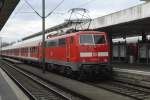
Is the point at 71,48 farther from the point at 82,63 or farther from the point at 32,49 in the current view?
the point at 32,49

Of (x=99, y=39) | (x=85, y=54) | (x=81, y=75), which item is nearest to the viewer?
(x=85, y=54)

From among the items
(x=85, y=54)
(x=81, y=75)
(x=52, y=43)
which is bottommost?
(x=81, y=75)

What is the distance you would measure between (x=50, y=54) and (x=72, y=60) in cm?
705

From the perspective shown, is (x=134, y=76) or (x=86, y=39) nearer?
(x=134, y=76)

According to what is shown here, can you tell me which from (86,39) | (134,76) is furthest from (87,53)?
(134,76)

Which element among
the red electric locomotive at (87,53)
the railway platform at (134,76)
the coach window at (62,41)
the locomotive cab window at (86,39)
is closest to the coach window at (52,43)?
the coach window at (62,41)

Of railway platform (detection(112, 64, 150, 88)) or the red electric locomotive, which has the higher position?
the red electric locomotive

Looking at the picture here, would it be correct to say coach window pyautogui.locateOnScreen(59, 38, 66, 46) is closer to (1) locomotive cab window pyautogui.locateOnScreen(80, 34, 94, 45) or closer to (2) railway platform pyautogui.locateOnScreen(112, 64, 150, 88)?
(1) locomotive cab window pyautogui.locateOnScreen(80, 34, 94, 45)

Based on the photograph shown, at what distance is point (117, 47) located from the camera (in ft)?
122

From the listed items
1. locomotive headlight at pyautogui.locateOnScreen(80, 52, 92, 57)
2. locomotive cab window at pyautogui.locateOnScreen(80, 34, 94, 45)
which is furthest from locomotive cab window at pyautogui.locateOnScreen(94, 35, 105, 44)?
locomotive headlight at pyautogui.locateOnScreen(80, 52, 92, 57)

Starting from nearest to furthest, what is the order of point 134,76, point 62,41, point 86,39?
point 134,76
point 86,39
point 62,41

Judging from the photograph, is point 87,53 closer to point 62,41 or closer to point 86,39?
point 86,39

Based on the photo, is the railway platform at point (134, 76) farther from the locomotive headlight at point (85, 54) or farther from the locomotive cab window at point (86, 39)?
the locomotive cab window at point (86, 39)

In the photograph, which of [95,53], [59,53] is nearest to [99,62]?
[95,53]
